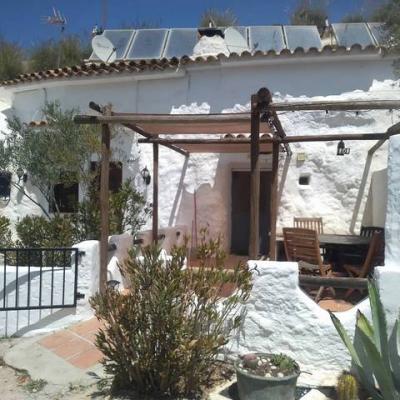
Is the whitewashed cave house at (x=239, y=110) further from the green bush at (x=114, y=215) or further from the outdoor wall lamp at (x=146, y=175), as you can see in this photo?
the green bush at (x=114, y=215)

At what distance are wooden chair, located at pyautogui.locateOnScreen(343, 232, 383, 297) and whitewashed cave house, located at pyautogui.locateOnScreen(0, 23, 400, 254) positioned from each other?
2286mm

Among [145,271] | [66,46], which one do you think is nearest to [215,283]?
[145,271]

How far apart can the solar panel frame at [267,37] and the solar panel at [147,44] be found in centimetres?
262

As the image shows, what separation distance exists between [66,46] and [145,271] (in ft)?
58.2

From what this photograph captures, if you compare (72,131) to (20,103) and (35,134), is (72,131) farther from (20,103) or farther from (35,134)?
(20,103)

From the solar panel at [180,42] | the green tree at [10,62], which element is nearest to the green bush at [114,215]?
the solar panel at [180,42]

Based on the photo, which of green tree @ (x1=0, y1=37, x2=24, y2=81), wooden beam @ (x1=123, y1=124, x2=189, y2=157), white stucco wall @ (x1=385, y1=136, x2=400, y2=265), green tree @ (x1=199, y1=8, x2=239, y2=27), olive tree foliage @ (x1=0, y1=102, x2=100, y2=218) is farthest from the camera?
green tree @ (x1=199, y1=8, x2=239, y2=27)

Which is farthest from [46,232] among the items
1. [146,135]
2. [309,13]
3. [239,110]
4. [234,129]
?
[309,13]

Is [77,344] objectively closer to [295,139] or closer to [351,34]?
[295,139]

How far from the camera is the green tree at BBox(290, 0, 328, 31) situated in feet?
59.1

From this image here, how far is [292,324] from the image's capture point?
4.58 m

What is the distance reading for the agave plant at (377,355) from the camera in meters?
3.58

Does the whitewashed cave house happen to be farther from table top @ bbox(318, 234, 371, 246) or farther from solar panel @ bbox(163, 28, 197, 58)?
solar panel @ bbox(163, 28, 197, 58)

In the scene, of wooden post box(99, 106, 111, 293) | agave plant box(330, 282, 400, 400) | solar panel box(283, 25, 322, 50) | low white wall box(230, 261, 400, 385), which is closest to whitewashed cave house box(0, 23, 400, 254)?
solar panel box(283, 25, 322, 50)
